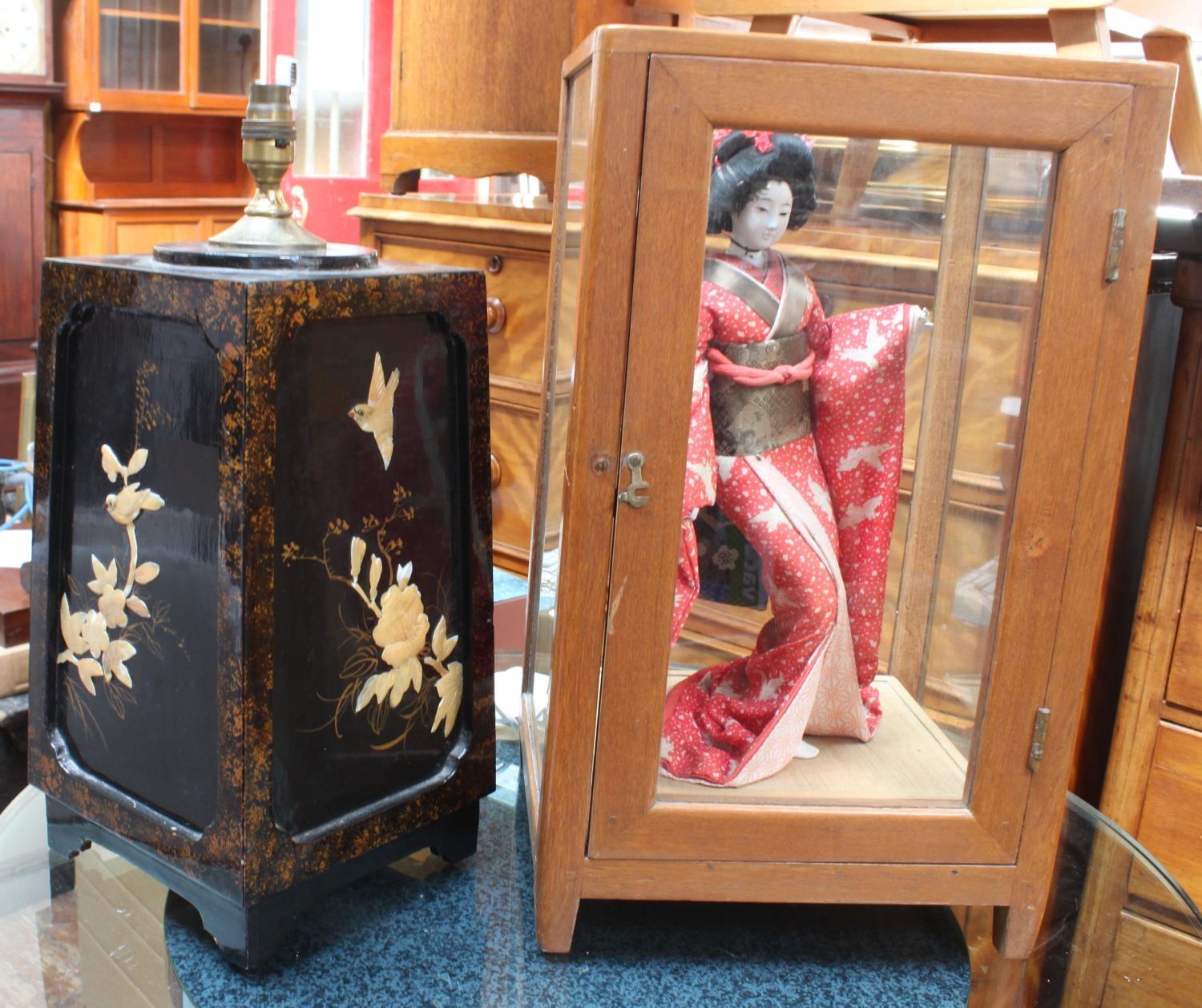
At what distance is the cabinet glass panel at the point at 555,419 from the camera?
27.9 inches

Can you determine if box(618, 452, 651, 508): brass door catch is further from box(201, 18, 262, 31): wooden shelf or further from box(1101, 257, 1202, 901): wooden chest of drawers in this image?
box(201, 18, 262, 31): wooden shelf

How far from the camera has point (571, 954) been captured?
75 centimetres

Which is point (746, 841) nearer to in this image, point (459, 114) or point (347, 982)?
point (347, 982)

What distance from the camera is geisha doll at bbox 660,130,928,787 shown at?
2.20 feet

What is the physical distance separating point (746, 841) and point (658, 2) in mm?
884

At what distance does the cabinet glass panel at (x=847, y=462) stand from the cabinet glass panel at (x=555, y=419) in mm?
88

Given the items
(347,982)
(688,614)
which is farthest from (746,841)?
(347,982)

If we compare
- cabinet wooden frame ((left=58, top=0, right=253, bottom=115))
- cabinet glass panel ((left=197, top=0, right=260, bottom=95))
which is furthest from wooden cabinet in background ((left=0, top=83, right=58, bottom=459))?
cabinet glass panel ((left=197, top=0, right=260, bottom=95))

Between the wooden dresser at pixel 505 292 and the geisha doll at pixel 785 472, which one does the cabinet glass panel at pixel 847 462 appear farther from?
the wooden dresser at pixel 505 292

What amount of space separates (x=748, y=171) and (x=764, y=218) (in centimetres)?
3

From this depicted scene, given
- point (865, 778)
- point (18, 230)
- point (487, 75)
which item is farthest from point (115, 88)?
point (865, 778)

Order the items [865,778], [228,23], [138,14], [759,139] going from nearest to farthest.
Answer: [759,139], [865,778], [138,14], [228,23]

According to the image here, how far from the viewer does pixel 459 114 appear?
1374mm

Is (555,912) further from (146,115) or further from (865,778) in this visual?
(146,115)
